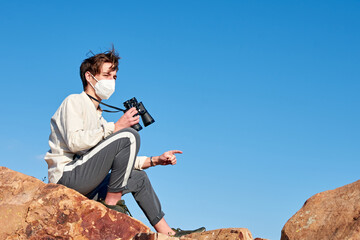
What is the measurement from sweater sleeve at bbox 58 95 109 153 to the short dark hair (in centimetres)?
65

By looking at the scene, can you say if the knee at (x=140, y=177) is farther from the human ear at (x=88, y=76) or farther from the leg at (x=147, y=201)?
the human ear at (x=88, y=76)

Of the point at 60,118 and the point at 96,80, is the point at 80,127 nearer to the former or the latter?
the point at 60,118

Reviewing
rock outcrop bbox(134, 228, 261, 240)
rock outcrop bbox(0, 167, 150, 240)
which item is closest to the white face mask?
rock outcrop bbox(0, 167, 150, 240)

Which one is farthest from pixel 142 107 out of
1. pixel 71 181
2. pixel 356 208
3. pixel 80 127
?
pixel 356 208

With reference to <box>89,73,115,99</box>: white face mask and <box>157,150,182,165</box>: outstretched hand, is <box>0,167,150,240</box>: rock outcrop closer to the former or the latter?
<box>157,150,182,165</box>: outstretched hand

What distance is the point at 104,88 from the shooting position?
253 inches

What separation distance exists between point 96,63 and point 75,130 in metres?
1.14

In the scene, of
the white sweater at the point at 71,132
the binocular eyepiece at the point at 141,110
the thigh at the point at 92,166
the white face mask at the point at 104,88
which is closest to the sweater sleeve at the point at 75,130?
the white sweater at the point at 71,132

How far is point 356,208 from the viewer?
18.3 feet

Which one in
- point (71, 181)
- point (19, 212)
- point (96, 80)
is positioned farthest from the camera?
point (96, 80)

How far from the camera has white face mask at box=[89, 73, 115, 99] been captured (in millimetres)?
6430

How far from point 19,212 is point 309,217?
11.1ft

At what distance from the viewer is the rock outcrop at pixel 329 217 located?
5418 millimetres

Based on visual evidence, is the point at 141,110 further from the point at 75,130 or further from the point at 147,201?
the point at 147,201
